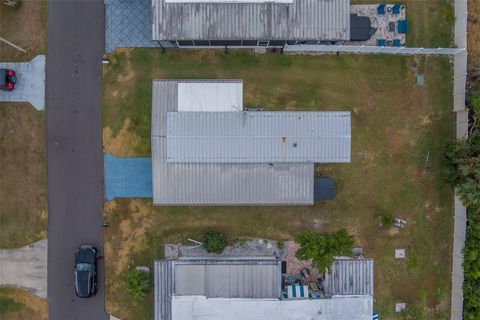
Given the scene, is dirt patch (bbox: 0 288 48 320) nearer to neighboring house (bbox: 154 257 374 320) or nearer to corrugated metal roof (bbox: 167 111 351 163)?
neighboring house (bbox: 154 257 374 320)

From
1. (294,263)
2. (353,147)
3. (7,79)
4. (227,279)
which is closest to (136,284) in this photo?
(227,279)

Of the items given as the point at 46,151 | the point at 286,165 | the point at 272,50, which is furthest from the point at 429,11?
the point at 46,151

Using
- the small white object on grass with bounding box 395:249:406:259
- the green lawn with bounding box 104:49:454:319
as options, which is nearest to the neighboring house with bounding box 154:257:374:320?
the green lawn with bounding box 104:49:454:319

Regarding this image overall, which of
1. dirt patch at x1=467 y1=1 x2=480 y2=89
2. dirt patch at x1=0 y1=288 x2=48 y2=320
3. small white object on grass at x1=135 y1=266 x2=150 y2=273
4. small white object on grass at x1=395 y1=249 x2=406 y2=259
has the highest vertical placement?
dirt patch at x1=467 y1=1 x2=480 y2=89

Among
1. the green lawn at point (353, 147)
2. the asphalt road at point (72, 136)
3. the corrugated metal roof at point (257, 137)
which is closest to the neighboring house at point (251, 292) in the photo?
the green lawn at point (353, 147)

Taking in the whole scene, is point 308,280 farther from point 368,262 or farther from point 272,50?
point 272,50

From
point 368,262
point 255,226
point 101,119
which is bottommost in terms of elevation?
point 368,262

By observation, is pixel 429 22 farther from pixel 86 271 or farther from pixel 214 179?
pixel 86 271
